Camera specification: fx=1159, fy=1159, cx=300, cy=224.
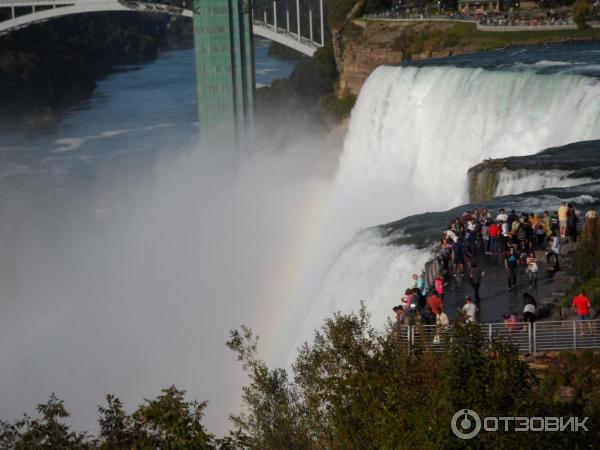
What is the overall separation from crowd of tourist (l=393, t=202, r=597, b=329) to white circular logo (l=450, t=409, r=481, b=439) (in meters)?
6.22

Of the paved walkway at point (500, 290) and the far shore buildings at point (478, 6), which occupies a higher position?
the far shore buildings at point (478, 6)

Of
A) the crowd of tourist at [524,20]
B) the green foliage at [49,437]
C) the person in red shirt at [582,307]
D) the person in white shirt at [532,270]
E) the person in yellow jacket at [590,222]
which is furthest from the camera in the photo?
the crowd of tourist at [524,20]

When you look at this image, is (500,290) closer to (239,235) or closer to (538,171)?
(538,171)

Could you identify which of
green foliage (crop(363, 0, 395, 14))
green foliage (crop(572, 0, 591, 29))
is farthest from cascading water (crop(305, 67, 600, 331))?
green foliage (crop(363, 0, 395, 14))

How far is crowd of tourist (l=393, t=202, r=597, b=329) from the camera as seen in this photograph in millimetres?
17234

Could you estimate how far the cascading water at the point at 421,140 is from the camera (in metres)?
21.0

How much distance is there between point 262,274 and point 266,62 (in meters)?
61.3

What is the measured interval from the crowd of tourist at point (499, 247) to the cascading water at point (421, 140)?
1.20 m

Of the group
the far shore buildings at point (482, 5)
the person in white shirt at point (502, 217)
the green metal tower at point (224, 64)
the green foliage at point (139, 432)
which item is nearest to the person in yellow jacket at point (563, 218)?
the person in white shirt at point (502, 217)

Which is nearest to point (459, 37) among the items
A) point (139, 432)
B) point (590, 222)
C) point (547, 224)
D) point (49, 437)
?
point (547, 224)

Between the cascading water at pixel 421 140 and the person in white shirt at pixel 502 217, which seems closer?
the person in white shirt at pixel 502 217

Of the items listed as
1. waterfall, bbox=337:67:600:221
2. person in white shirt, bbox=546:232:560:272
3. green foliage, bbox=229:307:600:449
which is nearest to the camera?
green foliage, bbox=229:307:600:449

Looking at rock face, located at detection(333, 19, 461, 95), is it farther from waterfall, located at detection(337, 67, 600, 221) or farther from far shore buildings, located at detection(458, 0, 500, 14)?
waterfall, located at detection(337, 67, 600, 221)

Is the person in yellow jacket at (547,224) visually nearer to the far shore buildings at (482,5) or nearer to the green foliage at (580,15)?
the green foliage at (580,15)
